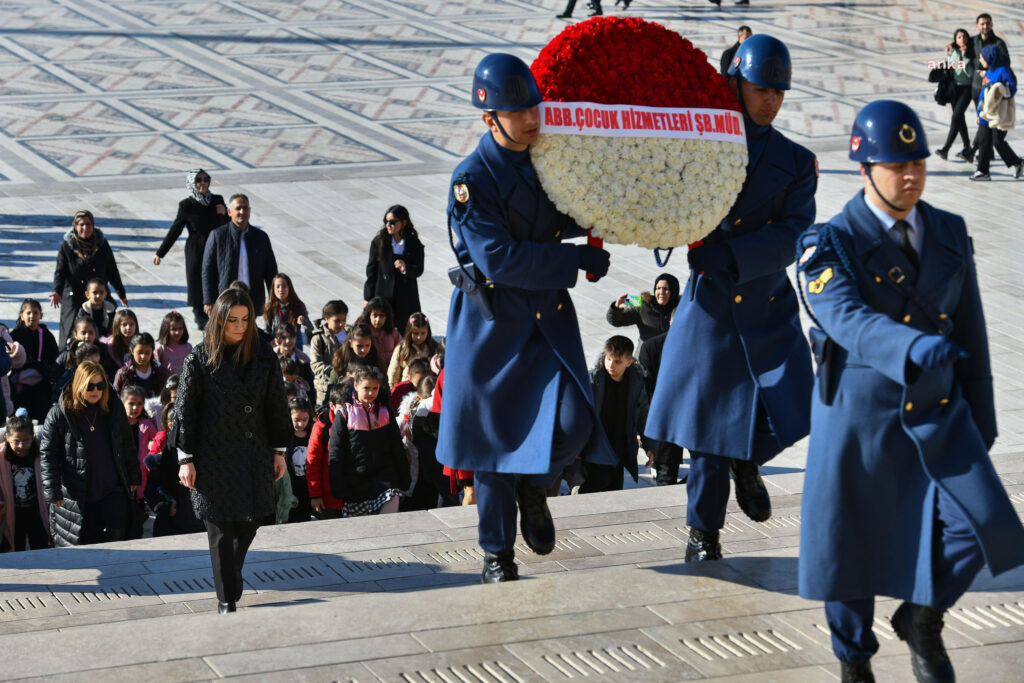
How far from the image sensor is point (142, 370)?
30.6 ft

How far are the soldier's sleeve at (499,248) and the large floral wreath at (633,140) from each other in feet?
0.58

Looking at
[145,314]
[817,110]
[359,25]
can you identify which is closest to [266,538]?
[145,314]

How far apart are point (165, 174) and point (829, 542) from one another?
544 inches

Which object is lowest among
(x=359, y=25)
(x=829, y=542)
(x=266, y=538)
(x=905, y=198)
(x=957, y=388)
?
(x=266, y=538)

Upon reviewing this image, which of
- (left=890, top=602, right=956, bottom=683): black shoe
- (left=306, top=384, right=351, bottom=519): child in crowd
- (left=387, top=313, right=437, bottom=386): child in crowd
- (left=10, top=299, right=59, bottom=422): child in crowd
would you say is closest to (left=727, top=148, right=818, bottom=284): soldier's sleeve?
(left=890, top=602, right=956, bottom=683): black shoe

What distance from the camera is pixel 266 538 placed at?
648cm

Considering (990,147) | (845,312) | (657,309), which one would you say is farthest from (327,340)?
(990,147)

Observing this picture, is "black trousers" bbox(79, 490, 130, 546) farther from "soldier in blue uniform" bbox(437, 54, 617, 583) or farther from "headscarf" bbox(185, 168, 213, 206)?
"headscarf" bbox(185, 168, 213, 206)

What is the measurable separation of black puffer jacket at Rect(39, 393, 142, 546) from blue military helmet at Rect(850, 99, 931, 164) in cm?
439

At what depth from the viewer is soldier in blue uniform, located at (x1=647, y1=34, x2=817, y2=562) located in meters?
5.23

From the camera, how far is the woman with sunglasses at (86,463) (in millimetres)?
7180

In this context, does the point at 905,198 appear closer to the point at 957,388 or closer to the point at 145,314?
the point at 957,388

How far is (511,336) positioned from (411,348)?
4.23 m

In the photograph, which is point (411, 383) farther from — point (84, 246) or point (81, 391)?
point (84, 246)
